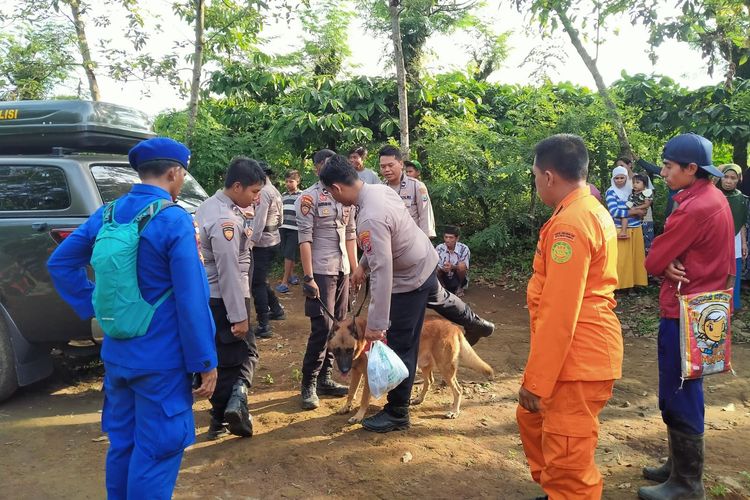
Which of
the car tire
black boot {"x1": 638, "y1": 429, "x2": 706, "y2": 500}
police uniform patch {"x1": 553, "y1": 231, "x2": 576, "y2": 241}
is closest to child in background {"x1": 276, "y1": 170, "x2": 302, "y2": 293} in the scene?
the car tire

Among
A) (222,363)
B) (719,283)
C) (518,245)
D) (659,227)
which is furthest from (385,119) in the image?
(719,283)

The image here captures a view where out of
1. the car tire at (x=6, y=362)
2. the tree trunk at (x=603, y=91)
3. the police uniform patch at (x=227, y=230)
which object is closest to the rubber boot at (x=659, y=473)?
the police uniform patch at (x=227, y=230)

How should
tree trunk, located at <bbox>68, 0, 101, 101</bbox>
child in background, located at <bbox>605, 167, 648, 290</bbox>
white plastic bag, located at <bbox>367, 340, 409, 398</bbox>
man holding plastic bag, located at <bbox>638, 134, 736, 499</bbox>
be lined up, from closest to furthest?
man holding plastic bag, located at <bbox>638, 134, 736, 499</bbox>, white plastic bag, located at <bbox>367, 340, 409, 398</bbox>, child in background, located at <bbox>605, 167, 648, 290</bbox>, tree trunk, located at <bbox>68, 0, 101, 101</bbox>

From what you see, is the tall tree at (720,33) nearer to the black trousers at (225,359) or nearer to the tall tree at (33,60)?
the black trousers at (225,359)

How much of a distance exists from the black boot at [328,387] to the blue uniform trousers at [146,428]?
245 centimetres

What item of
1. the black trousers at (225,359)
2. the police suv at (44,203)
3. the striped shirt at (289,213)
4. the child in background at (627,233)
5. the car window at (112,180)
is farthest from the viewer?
the striped shirt at (289,213)

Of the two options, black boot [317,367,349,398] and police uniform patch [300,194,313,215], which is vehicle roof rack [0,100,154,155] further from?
black boot [317,367,349,398]

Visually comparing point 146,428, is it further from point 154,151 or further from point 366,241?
point 366,241

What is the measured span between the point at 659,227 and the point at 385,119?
5340mm

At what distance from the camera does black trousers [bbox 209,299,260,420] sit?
402cm

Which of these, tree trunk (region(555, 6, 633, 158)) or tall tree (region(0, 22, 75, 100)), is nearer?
tree trunk (region(555, 6, 633, 158))

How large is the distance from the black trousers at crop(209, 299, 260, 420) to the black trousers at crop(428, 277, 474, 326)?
1462 mm

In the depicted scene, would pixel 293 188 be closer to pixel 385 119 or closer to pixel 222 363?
pixel 385 119

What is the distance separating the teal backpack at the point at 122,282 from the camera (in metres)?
2.49
